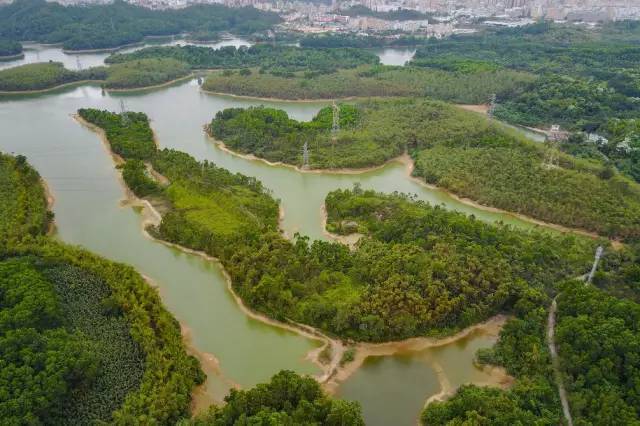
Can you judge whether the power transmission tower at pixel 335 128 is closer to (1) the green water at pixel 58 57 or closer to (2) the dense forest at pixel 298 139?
(2) the dense forest at pixel 298 139

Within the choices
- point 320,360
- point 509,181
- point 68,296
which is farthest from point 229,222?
point 509,181

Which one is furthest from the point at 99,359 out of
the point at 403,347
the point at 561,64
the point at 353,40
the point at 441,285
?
the point at 353,40

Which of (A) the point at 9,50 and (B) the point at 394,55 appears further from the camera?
(B) the point at 394,55

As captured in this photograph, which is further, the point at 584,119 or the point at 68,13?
the point at 68,13

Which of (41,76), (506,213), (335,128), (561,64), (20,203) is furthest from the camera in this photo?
(561,64)

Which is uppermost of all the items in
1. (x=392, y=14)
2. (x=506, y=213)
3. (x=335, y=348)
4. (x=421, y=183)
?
(x=392, y=14)

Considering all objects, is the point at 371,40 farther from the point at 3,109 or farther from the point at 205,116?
the point at 3,109

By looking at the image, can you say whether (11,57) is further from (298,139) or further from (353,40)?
(298,139)

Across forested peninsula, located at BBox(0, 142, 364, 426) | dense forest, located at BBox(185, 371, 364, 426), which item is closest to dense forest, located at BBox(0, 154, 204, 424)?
forested peninsula, located at BBox(0, 142, 364, 426)
